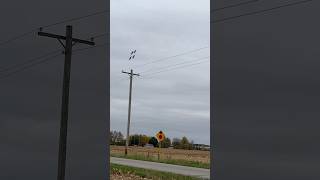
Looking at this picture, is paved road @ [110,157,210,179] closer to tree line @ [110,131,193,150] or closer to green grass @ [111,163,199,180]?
green grass @ [111,163,199,180]

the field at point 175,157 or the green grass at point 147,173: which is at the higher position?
the field at point 175,157

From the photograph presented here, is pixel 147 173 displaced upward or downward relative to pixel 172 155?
downward

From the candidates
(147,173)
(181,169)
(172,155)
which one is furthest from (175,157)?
(147,173)

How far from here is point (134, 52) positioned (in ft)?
152

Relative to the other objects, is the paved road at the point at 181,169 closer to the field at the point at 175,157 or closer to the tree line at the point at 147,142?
the field at the point at 175,157

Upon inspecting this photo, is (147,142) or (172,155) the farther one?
(147,142)

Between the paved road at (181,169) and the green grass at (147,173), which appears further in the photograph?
the paved road at (181,169)

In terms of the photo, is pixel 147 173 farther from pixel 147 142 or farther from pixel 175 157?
pixel 147 142

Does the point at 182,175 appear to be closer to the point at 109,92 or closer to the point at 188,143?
the point at 109,92

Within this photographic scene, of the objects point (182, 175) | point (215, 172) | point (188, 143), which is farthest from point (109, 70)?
point (188, 143)

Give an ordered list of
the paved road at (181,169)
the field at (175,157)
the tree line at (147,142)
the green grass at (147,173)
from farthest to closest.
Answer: the tree line at (147,142), the field at (175,157), the paved road at (181,169), the green grass at (147,173)

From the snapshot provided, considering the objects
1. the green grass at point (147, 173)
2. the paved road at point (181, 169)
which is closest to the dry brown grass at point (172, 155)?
the paved road at point (181, 169)

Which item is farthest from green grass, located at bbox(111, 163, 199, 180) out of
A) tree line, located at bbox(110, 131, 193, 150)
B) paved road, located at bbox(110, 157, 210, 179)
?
tree line, located at bbox(110, 131, 193, 150)

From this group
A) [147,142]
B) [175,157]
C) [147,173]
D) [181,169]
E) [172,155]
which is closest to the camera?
[147,173]
